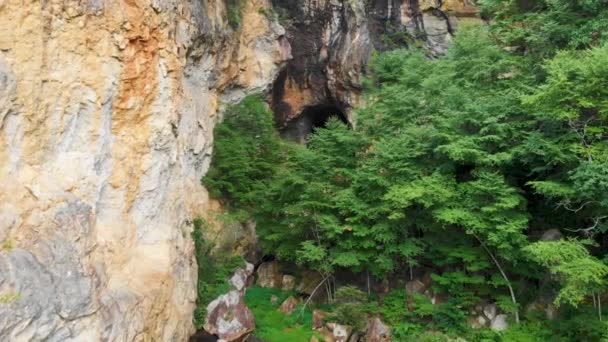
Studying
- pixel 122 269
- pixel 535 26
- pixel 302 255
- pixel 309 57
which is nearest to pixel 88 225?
pixel 122 269

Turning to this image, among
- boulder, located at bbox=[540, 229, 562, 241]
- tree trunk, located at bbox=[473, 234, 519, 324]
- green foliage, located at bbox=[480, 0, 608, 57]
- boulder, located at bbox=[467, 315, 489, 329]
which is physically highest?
green foliage, located at bbox=[480, 0, 608, 57]

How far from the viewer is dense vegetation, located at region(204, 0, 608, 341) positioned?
9883 mm

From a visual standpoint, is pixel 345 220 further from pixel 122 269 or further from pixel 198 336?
pixel 122 269

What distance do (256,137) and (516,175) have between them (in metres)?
10.3

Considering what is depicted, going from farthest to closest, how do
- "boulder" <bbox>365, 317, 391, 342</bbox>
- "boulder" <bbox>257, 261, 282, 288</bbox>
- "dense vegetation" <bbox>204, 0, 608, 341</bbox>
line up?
1. "boulder" <bbox>257, 261, 282, 288</bbox>
2. "boulder" <bbox>365, 317, 391, 342</bbox>
3. "dense vegetation" <bbox>204, 0, 608, 341</bbox>

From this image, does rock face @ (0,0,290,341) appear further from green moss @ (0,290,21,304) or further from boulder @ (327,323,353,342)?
boulder @ (327,323,353,342)

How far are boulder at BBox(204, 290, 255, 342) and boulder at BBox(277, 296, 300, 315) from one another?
1375 millimetres

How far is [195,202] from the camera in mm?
15953

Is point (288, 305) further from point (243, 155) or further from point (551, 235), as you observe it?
point (551, 235)

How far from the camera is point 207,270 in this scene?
14500 millimetres

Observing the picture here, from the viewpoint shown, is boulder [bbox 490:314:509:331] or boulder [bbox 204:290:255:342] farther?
boulder [bbox 204:290:255:342]

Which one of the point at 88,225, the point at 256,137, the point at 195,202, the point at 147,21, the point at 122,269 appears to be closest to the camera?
the point at 88,225

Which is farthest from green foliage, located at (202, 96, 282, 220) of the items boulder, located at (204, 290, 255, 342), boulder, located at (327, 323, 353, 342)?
boulder, located at (327, 323, 353, 342)

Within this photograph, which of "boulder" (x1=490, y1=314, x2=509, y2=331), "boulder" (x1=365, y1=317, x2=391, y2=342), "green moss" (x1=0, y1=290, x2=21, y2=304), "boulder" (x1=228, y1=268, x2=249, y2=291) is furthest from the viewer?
"boulder" (x1=228, y1=268, x2=249, y2=291)
